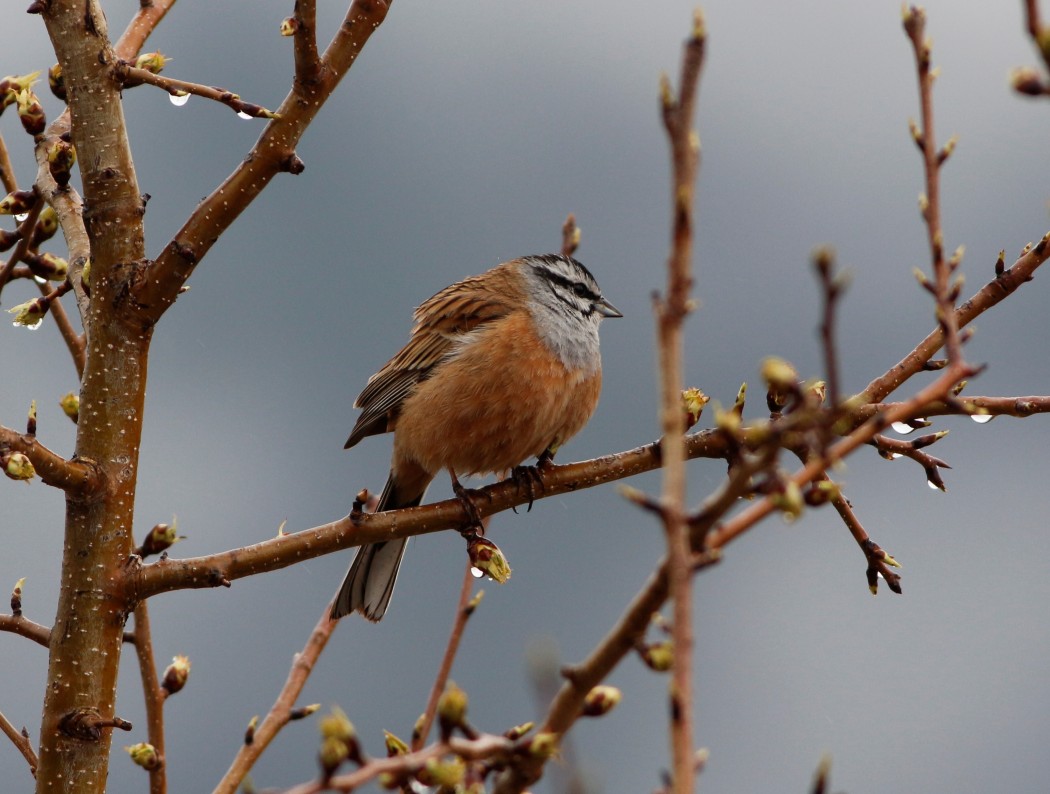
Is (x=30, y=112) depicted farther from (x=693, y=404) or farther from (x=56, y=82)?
(x=693, y=404)

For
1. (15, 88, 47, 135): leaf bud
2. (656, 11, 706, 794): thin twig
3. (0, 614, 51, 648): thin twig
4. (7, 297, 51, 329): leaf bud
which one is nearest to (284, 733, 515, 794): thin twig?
(656, 11, 706, 794): thin twig

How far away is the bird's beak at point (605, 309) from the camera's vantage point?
7.12 meters

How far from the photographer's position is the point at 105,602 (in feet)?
11.7

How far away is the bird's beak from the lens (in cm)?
712

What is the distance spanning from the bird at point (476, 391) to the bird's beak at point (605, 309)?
0.08ft

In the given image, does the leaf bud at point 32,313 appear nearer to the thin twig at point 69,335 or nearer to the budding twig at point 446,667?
the thin twig at point 69,335

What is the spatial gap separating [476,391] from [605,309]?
4.67ft

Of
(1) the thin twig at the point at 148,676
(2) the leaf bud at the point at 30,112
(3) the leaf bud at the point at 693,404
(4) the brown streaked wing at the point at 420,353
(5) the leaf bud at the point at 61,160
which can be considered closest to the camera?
(1) the thin twig at the point at 148,676

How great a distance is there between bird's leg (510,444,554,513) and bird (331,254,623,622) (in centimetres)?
4

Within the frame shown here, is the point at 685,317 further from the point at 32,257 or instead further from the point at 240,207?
the point at 32,257

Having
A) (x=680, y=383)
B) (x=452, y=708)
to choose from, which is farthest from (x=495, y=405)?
(x=680, y=383)

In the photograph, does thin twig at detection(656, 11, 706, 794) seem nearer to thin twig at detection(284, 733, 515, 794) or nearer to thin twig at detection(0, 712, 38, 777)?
thin twig at detection(284, 733, 515, 794)

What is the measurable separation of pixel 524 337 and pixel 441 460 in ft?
2.59

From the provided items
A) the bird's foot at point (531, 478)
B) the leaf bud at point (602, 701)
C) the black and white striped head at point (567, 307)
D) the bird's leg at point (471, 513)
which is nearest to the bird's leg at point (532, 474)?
the bird's foot at point (531, 478)
